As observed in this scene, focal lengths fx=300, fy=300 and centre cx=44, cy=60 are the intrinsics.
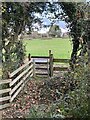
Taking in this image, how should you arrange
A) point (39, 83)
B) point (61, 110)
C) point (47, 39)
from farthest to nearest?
1. point (39, 83)
2. point (47, 39)
3. point (61, 110)

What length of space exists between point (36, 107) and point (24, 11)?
96 centimetres

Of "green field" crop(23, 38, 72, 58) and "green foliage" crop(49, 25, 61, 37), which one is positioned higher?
"green foliage" crop(49, 25, 61, 37)

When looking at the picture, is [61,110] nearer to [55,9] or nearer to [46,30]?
[46,30]

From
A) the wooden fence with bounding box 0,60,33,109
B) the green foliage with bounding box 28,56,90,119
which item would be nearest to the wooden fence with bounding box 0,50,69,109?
the wooden fence with bounding box 0,60,33,109

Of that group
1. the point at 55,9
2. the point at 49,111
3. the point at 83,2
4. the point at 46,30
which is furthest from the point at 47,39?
the point at 49,111

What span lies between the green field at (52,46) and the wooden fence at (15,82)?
23cm

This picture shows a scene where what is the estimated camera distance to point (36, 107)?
9.43 feet

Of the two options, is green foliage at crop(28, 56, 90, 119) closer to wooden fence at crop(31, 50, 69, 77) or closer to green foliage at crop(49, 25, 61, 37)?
wooden fence at crop(31, 50, 69, 77)

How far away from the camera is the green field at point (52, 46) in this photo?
9.53 ft

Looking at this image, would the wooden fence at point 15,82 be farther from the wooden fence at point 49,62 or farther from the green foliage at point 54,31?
the green foliage at point 54,31

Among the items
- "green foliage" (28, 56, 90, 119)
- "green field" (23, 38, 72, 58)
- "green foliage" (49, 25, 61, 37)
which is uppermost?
"green foliage" (49, 25, 61, 37)

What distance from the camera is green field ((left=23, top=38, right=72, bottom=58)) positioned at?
9.53 ft

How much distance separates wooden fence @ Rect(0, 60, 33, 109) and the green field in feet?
0.75

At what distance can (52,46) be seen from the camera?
2938 millimetres
